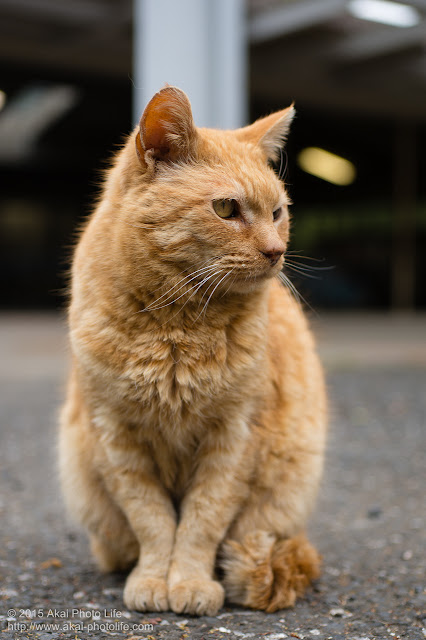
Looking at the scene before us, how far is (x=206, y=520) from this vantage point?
6.81ft

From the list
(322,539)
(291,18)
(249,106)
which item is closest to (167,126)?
(322,539)

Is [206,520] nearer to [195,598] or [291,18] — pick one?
[195,598]

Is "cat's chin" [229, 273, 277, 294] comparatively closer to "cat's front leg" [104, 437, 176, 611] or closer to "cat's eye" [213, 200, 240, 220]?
"cat's eye" [213, 200, 240, 220]

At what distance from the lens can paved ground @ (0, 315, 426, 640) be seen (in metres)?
1.97

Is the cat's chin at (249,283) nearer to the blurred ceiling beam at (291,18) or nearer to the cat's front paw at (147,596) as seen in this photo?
the cat's front paw at (147,596)

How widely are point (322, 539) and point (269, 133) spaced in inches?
69.0

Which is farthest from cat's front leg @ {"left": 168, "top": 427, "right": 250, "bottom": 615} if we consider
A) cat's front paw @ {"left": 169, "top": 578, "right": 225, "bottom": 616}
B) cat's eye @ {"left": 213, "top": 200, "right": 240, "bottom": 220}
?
cat's eye @ {"left": 213, "top": 200, "right": 240, "bottom": 220}

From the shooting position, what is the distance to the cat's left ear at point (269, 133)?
2.16 m

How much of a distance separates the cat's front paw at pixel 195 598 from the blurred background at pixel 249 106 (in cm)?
109

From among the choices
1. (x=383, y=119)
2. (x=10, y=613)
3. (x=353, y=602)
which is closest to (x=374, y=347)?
(x=383, y=119)

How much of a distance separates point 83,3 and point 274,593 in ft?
19.9

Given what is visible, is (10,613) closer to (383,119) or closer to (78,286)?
(78,286)

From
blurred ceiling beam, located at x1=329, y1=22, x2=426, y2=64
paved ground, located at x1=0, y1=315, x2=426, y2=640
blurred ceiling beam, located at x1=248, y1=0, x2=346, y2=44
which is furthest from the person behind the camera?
blurred ceiling beam, located at x1=329, y1=22, x2=426, y2=64

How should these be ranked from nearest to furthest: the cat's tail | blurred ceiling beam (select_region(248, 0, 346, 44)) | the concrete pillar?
the cat's tail < the concrete pillar < blurred ceiling beam (select_region(248, 0, 346, 44))
